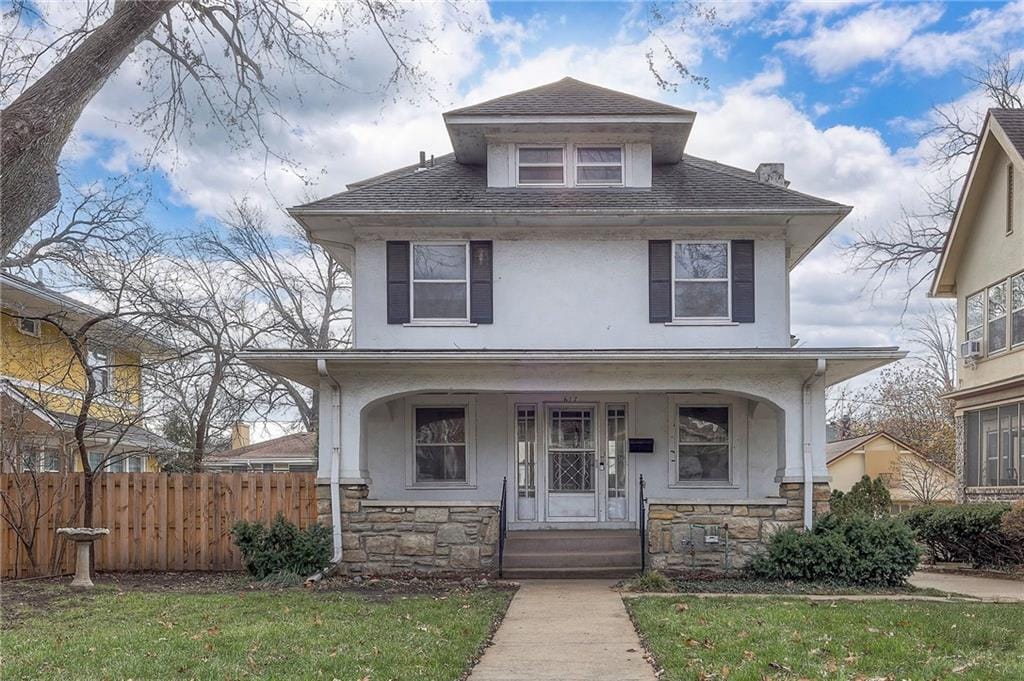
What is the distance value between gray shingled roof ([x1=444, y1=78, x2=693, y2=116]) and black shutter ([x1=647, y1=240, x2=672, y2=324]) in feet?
7.28

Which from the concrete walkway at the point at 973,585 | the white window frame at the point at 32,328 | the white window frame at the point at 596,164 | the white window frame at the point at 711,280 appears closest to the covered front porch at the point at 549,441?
the white window frame at the point at 711,280

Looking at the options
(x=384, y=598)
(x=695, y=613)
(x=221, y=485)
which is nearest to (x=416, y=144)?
(x=221, y=485)

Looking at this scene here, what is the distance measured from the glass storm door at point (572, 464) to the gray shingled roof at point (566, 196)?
338cm

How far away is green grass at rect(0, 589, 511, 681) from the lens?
6367 mm

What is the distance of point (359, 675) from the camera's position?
6.16 m

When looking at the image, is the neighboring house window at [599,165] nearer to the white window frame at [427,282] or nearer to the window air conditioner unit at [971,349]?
the white window frame at [427,282]

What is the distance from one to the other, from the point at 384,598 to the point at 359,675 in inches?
149

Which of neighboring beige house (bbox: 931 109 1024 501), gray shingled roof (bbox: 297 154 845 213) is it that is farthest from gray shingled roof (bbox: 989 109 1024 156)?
gray shingled roof (bbox: 297 154 845 213)

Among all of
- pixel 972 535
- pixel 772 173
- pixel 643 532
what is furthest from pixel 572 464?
pixel 972 535

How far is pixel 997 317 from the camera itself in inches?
727

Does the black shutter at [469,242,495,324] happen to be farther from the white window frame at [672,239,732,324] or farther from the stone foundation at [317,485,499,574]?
the stone foundation at [317,485,499,574]

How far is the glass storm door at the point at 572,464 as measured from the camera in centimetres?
1377

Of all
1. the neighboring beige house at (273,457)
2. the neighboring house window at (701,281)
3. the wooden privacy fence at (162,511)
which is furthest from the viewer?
the neighboring beige house at (273,457)

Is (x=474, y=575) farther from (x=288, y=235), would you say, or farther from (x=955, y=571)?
(x=288, y=235)
